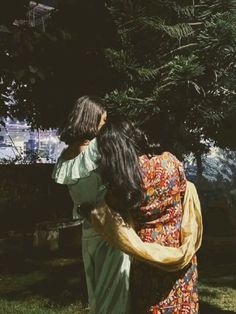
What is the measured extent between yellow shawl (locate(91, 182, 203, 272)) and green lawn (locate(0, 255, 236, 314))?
290 cm

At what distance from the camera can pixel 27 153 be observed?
13008mm

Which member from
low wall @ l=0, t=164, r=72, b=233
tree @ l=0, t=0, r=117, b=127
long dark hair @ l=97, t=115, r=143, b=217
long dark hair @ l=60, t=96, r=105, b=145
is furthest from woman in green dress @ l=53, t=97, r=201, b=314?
low wall @ l=0, t=164, r=72, b=233

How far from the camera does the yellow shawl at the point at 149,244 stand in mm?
2529

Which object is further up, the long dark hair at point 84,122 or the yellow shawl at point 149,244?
the long dark hair at point 84,122

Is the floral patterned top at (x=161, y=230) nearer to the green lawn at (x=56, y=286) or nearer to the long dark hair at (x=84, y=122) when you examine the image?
the long dark hair at (x=84, y=122)

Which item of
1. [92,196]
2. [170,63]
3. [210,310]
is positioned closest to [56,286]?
[210,310]

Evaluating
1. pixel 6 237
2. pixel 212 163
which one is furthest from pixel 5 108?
pixel 212 163

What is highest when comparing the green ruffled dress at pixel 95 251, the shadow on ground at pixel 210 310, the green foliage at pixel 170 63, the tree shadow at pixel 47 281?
the green foliage at pixel 170 63

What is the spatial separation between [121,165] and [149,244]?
440mm

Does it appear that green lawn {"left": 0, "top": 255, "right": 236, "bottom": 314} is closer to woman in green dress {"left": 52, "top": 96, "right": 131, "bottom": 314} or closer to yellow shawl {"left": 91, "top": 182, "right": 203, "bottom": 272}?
woman in green dress {"left": 52, "top": 96, "right": 131, "bottom": 314}

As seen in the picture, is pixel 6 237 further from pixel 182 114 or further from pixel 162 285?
pixel 162 285

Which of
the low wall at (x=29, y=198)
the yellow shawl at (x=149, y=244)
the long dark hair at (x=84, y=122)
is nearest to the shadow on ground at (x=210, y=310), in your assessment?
the yellow shawl at (x=149, y=244)

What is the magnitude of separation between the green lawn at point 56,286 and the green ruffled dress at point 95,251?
8.13 feet

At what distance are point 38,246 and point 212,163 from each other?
1249 cm
